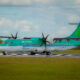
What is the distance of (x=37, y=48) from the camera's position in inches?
2114

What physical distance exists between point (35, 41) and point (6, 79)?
37.3m

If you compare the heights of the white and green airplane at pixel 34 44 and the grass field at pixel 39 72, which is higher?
the white and green airplane at pixel 34 44

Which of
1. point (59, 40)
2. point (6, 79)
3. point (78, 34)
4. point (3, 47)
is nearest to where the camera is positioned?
point (6, 79)

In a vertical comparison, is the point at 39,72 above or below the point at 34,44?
below

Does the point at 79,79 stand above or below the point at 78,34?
below

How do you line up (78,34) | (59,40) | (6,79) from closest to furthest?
1. (6,79)
2. (59,40)
3. (78,34)

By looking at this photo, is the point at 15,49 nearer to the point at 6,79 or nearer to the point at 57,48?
the point at 57,48

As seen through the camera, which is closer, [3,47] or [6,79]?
[6,79]

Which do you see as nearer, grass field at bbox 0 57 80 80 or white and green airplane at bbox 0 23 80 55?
grass field at bbox 0 57 80 80

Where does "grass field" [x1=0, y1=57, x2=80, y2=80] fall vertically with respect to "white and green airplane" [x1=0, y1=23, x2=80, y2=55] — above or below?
below

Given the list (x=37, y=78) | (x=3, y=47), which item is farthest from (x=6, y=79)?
(x=3, y=47)

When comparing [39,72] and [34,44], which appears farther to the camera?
[34,44]

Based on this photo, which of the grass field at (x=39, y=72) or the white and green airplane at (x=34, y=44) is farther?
the white and green airplane at (x=34, y=44)

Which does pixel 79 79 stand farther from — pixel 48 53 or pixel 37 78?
pixel 48 53
